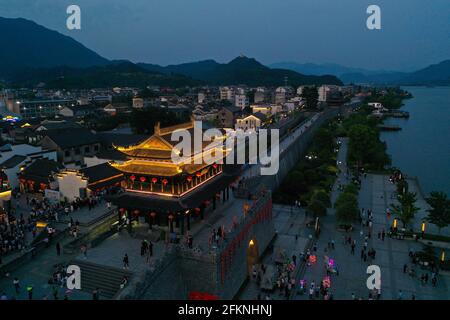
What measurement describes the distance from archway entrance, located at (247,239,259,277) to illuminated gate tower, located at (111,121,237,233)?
4.65 meters

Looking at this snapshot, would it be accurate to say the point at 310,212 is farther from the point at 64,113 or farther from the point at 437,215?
the point at 64,113

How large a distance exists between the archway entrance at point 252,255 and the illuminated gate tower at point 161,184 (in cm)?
465

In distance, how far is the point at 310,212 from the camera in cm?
3638

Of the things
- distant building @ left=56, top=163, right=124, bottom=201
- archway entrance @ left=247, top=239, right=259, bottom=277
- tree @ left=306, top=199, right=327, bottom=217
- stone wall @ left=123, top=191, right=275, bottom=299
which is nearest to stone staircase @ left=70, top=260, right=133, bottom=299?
stone wall @ left=123, top=191, right=275, bottom=299

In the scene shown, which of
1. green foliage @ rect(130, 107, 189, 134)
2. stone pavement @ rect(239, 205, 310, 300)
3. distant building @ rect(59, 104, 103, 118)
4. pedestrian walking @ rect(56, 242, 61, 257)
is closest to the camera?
pedestrian walking @ rect(56, 242, 61, 257)

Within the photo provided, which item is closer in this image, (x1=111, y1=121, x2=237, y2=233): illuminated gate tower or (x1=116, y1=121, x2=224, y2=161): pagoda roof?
(x1=111, y1=121, x2=237, y2=233): illuminated gate tower

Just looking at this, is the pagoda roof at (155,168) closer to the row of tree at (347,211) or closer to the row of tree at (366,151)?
the row of tree at (347,211)

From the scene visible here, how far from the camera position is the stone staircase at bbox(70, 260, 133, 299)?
19.7m

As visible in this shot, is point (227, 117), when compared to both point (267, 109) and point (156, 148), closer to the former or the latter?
point (267, 109)

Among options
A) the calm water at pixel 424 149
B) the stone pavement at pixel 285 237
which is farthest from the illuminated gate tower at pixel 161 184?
the calm water at pixel 424 149

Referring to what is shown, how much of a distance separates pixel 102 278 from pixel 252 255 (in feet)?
37.3

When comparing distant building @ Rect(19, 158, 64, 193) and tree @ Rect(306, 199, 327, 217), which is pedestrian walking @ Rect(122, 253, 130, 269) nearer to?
distant building @ Rect(19, 158, 64, 193)

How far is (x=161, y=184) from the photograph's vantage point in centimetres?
2509
